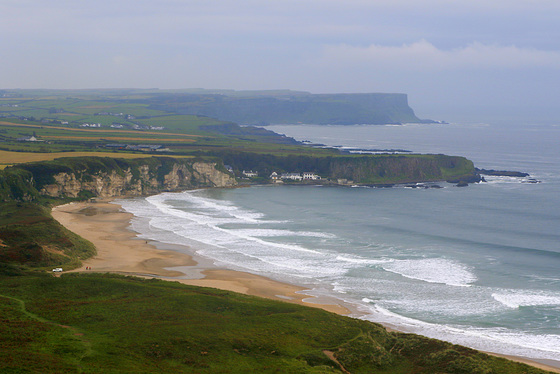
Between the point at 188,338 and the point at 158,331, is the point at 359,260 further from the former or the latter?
the point at 158,331

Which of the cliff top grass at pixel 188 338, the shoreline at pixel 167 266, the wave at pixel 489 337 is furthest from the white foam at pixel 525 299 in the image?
the cliff top grass at pixel 188 338

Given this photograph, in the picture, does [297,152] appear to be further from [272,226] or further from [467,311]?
[467,311]

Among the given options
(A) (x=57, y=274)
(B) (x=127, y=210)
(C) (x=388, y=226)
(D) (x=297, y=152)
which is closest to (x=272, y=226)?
(C) (x=388, y=226)

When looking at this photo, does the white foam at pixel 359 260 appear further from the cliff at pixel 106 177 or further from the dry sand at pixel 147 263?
the cliff at pixel 106 177

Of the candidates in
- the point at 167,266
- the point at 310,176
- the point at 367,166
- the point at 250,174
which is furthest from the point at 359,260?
the point at 250,174

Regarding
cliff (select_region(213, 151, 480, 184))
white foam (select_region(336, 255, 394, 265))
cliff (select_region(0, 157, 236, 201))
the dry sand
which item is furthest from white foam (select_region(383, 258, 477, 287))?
cliff (select_region(213, 151, 480, 184))

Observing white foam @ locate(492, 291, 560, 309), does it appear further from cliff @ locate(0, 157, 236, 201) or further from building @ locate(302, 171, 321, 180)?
building @ locate(302, 171, 321, 180)
